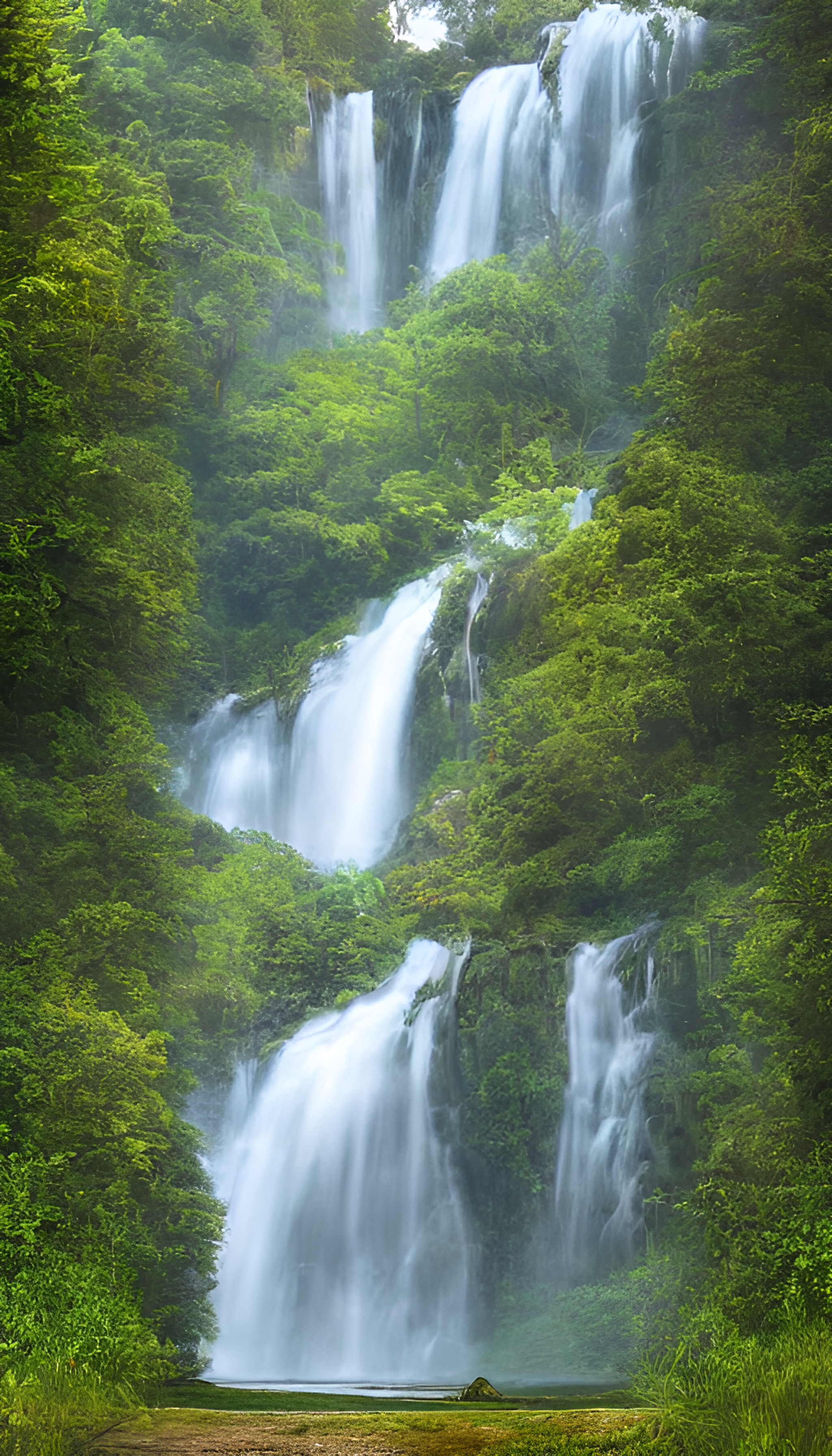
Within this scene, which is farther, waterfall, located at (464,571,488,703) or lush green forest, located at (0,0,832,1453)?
waterfall, located at (464,571,488,703)

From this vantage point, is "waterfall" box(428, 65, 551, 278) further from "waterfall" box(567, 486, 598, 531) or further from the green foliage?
the green foliage

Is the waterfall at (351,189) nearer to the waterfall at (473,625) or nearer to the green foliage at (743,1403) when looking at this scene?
the waterfall at (473,625)

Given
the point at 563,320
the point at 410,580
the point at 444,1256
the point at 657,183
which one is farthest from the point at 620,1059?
the point at 657,183

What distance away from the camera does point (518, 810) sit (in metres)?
15.1

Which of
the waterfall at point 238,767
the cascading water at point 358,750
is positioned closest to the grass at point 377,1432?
the cascading water at point 358,750

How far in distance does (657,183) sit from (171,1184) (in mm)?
17569

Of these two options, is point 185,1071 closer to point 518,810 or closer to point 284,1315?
point 284,1315

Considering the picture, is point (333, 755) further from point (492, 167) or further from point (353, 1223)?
point (492, 167)

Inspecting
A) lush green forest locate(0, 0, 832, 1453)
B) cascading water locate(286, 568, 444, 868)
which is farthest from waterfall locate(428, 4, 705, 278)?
cascading water locate(286, 568, 444, 868)

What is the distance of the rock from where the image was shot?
33.5 feet

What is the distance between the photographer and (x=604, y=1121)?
42.0ft

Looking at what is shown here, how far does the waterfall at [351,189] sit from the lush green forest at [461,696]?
13.6 ft

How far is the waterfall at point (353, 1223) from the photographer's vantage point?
13.0 m

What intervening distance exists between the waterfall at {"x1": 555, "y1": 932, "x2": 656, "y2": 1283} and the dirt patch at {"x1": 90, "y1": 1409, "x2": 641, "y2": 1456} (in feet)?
14.0
